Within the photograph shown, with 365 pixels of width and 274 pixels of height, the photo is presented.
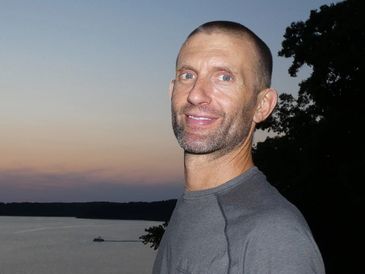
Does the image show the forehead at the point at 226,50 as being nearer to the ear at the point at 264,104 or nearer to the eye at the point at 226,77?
the eye at the point at 226,77

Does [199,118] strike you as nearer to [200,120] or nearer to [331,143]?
[200,120]

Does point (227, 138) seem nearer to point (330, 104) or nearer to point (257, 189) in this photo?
point (257, 189)

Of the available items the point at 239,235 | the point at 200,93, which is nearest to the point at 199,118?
the point at 200,93

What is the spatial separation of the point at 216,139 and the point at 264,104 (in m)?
0.37

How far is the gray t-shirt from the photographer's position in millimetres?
2150

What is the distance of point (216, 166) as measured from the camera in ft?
9.59

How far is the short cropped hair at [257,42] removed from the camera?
2893 millimetres

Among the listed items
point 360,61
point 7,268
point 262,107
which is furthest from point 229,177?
point 7,268

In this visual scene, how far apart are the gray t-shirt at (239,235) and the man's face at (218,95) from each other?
0.24 m

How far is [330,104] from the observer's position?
73.9 ft

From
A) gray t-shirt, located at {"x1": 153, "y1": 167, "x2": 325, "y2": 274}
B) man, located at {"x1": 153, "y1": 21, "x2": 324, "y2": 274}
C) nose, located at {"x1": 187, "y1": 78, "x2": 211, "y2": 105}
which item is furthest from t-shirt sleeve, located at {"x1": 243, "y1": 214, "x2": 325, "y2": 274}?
nose, located at {"x1": 187, "y1": 78, "x2": 211, "y2": 105}

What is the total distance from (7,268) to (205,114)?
133512mm

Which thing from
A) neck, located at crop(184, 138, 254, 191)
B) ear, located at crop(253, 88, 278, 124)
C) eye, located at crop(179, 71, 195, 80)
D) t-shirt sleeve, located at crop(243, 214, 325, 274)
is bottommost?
t-shirt sleeve, located at crop(243, 214, 325, 274)

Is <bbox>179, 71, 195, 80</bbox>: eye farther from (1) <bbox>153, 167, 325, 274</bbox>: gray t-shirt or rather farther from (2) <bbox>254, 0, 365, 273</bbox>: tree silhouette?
(2) <bbox>254, 0, 365, 273</bbox>: tree silhouette
